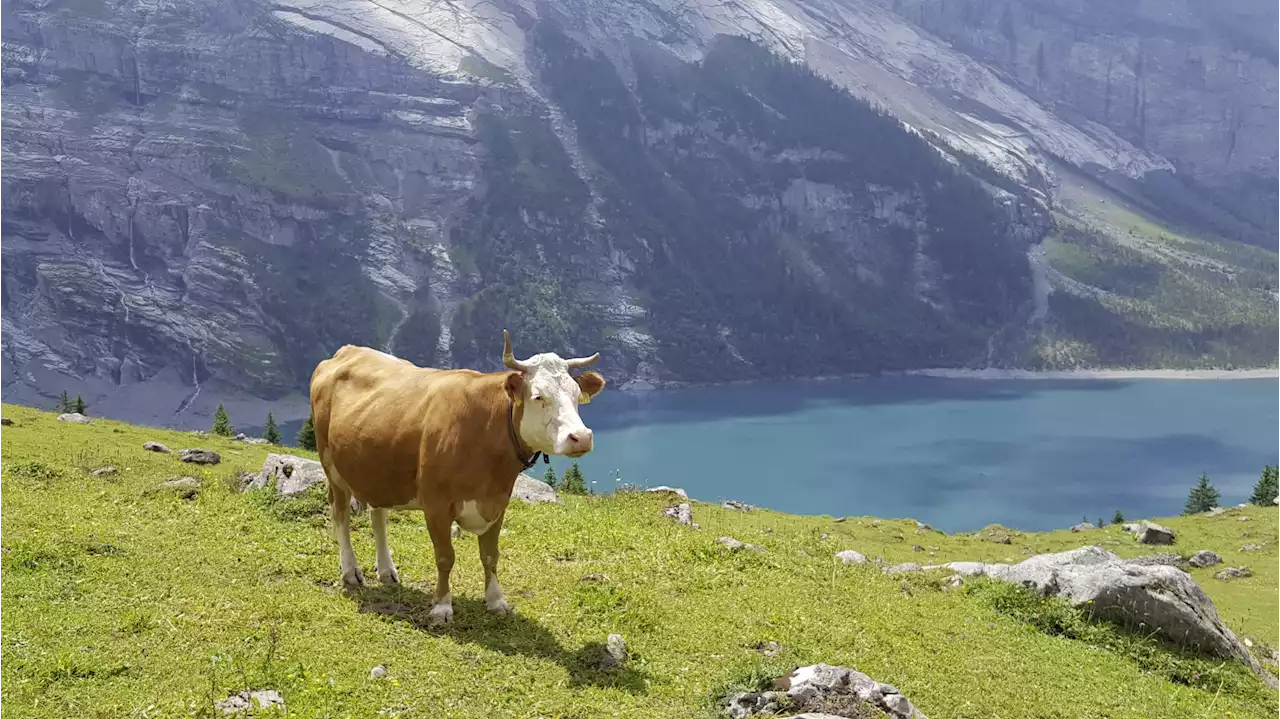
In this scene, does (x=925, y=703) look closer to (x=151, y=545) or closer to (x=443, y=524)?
(x=443, y=524)

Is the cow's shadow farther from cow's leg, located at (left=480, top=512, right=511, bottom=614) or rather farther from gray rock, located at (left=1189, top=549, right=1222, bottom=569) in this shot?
gray rock, located at (left=1189, top=549, right=1222, bottom=569)

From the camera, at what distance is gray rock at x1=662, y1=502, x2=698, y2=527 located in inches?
669

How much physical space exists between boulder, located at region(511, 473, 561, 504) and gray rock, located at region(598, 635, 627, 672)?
29.4ft

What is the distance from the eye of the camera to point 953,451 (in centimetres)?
12312

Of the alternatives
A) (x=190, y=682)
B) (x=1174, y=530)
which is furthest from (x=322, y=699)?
(x=1174, y=530)

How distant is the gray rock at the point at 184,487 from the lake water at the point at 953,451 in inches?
2426

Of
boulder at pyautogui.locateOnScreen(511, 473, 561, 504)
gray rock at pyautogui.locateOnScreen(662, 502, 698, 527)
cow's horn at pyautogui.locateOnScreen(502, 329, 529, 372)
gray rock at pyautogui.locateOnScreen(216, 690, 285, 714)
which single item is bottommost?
boulder at pyautogui.locateOnScreen(511, 473, 561, 504)

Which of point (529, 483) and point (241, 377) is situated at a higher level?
point (529, 483)

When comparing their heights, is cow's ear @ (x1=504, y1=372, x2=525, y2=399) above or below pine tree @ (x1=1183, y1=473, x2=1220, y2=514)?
above

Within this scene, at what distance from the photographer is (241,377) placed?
195375 mm

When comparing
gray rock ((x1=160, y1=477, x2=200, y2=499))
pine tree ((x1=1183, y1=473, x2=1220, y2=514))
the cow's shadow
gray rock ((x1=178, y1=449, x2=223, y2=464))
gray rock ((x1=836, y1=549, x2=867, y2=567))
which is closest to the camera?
the cow's shadow

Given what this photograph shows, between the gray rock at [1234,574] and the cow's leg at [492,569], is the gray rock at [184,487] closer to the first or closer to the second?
the cow's leg at [492,569]

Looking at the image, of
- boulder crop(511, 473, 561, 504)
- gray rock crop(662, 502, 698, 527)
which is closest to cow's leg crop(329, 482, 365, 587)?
boulder crop(511, 473, 561, 504)

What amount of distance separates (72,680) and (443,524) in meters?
3.33
